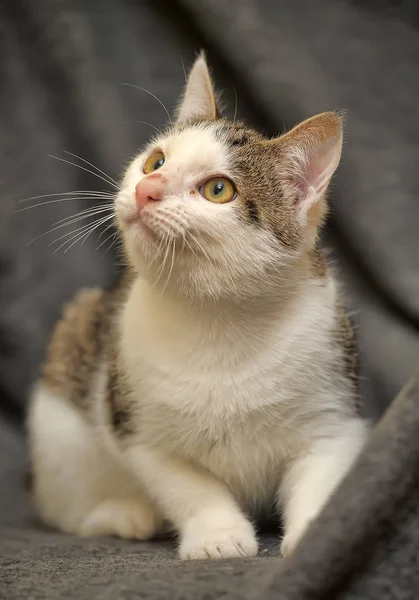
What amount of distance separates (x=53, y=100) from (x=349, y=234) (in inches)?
30.3

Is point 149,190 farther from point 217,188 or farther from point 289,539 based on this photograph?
point 289,539

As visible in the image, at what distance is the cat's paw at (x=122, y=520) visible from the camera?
1.19 meters

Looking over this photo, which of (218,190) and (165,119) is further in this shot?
(165,119)

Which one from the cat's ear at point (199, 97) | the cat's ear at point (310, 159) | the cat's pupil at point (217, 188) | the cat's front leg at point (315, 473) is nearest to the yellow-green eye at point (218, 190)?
the cat's pupil at point (217, 188)

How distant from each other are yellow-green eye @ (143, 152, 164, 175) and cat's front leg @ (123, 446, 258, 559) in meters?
0.42

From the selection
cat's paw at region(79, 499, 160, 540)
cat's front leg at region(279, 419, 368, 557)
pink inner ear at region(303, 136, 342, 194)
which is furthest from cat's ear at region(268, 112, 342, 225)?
cat's paw at region(79, 499, 160, 540)

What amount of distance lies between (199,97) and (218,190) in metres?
0.31

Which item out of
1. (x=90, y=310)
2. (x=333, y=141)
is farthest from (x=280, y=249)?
(x=90, y=310)

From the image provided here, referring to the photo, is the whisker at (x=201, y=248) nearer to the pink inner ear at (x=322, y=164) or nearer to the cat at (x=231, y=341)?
the cat at (x=231, y=341)

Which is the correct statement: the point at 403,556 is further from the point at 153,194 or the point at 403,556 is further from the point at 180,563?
the point at 153,194

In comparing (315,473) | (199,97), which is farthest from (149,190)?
(315,473)

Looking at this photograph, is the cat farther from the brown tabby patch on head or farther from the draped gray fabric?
the draped gray fabric

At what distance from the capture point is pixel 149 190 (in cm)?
97

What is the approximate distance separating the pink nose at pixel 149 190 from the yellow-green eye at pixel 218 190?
0.06 m
